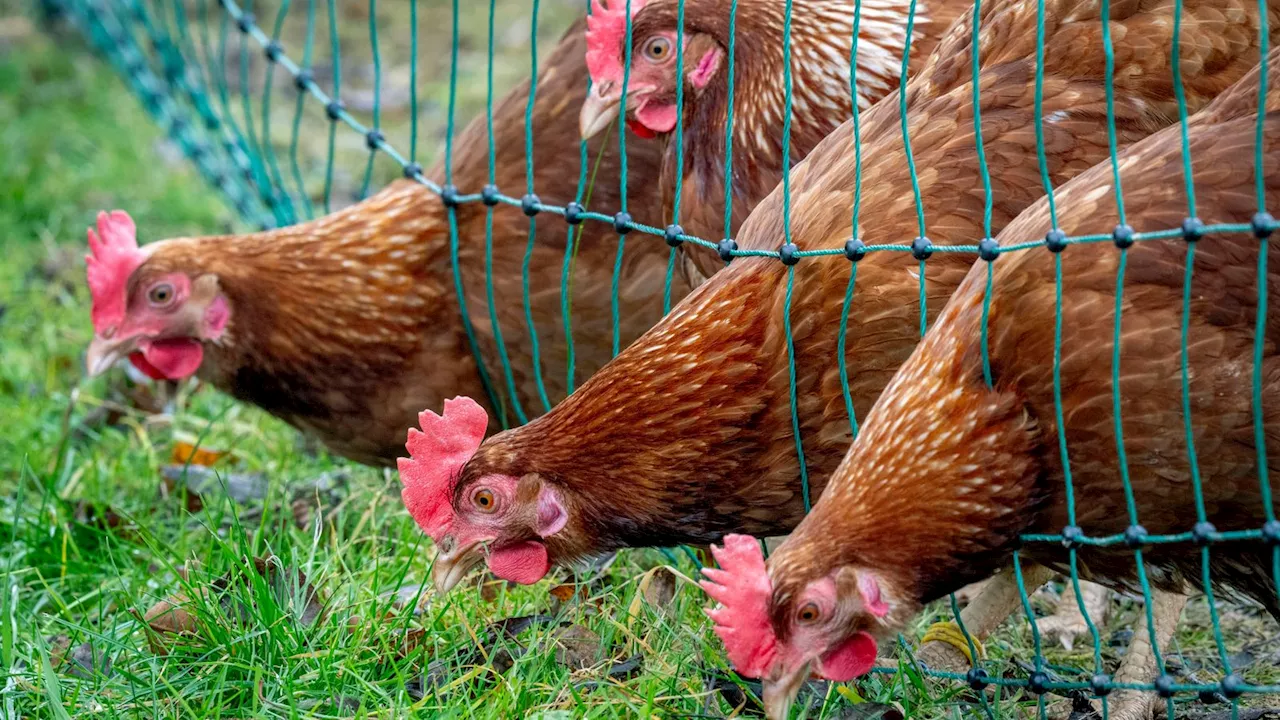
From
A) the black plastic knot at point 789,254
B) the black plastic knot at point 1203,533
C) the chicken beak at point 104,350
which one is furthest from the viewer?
the chicken beak at point 104,350

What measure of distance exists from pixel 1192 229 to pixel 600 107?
57.5 inches

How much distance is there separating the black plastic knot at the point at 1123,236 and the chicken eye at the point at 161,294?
7.43ft

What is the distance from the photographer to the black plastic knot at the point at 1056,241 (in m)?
2.02

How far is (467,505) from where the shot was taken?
258 cm

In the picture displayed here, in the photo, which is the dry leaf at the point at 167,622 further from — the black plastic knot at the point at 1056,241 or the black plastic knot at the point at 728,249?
the black plastic knot at the point at 1056,241

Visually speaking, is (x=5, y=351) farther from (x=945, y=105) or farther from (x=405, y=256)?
(x=945, y=105)

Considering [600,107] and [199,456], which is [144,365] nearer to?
[199,456]

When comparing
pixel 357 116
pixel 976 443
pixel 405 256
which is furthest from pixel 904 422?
pixel 357 116

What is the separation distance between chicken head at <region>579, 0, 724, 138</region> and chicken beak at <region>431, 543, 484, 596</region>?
97cm

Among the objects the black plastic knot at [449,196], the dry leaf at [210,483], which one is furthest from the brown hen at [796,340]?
the dry leaf at [210,483]

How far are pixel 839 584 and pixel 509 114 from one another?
1.78m

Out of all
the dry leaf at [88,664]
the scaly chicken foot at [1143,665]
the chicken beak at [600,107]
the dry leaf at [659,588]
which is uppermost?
the chicken beak at [600,107]

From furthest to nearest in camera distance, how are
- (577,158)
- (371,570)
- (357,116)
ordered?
(357,116)
(577,158)
(371,570)

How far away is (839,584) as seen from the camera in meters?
2.09
